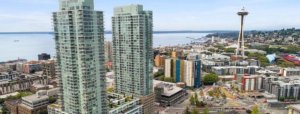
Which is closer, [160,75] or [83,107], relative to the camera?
[83,107]

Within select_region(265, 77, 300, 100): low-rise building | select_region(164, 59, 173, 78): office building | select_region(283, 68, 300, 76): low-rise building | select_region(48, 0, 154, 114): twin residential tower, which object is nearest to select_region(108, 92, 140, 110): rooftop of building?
select_region(48, 0, 154, 114): twin residential tower

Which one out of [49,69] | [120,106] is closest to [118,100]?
[120,106]

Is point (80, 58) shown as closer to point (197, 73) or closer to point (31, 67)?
point (197, 73)

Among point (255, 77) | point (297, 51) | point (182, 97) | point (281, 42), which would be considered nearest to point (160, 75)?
point (182, 97)

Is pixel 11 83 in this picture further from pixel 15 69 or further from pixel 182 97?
pixel 182 97

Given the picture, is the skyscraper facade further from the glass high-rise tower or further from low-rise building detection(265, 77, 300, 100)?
low-rise building detection(265, 77, 300, 100)

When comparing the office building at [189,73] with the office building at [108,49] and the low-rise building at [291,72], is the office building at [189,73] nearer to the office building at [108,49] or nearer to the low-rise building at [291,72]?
the low-rise building at [291,72]
